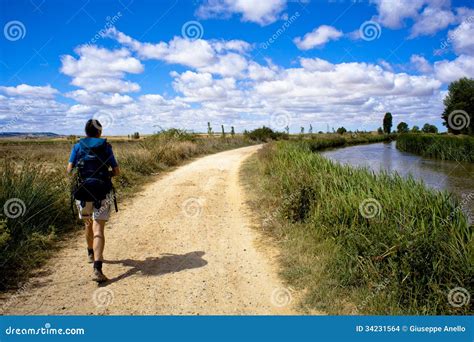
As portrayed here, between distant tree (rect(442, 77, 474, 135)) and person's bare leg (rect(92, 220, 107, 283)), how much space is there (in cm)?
3943

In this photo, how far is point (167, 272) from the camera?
4895mm

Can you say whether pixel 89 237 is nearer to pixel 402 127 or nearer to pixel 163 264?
pixel 163 264

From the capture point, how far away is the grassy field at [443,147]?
84.7 ft

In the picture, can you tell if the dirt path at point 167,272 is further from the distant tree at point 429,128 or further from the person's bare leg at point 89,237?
the distant tree at point 429,128

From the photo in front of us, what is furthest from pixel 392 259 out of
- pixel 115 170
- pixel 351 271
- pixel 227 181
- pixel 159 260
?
pixel 227 181

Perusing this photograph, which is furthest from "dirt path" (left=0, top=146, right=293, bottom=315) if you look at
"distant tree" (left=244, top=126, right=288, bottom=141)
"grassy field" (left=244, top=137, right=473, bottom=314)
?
"distant tree" (left=244, top=126, right=288, bottom=141)

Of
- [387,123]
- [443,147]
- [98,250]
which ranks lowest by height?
[443,147]

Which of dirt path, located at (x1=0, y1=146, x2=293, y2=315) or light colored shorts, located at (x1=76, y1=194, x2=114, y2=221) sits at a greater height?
light colored shorts, located at (x1=76, y1=194, x2=114, y2=221)

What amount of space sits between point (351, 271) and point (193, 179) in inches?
336

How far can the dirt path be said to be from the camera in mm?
4016

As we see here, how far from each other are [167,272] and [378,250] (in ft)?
9.66

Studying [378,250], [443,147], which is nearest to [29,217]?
[378,250]

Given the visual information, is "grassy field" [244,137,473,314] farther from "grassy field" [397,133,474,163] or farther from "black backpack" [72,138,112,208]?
"grassy field" [397,133,474,163]

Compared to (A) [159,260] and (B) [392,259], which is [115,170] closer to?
(A) [159,260]
